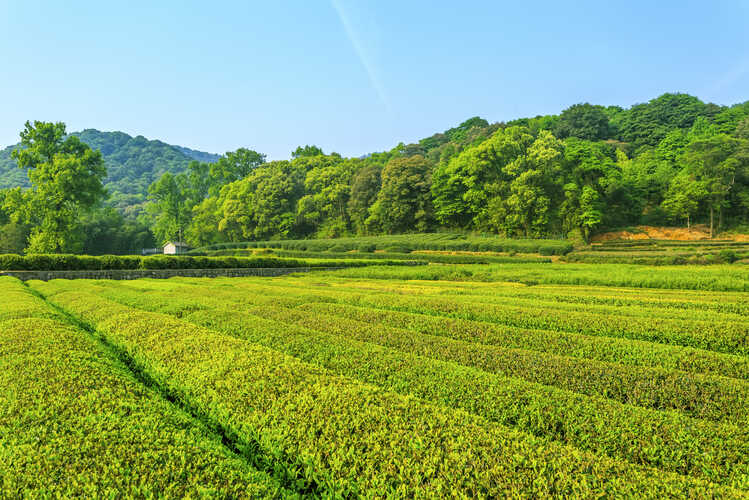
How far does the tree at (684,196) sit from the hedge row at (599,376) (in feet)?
167

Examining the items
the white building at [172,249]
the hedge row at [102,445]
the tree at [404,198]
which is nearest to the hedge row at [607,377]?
the hedge row at [102,445]

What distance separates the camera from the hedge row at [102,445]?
8.11 feet

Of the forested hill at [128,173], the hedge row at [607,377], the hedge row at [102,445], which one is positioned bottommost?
the hedge row at [607,377]

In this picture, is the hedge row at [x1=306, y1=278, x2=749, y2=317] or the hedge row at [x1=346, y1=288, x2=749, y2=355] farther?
the hedge row at [x1=306, y1=278, x2=749, y2=317]

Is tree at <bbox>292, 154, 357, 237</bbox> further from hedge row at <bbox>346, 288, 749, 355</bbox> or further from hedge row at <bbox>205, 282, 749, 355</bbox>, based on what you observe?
hedge row at <bbox>346, 288, 749, 355</bbox>

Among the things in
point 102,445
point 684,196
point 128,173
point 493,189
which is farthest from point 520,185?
point 128,173

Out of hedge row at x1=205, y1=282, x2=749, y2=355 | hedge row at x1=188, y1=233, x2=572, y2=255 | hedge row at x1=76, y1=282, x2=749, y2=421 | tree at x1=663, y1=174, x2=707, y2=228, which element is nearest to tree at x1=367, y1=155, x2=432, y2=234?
hedge row at x1=188, y1=233, x2=572, y2=255

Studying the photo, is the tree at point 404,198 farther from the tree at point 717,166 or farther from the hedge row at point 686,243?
the tree at point 717,166

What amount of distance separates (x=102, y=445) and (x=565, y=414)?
14.6 ft

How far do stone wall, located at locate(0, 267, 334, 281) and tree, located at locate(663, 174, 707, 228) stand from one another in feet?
151

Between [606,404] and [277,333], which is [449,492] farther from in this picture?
[277,333]

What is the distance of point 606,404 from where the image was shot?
13.3 feet

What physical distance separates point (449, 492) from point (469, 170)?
5304 centimetres

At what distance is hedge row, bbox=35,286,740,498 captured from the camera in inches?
102
